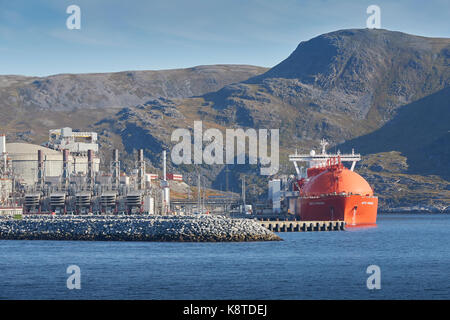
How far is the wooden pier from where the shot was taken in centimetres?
12288

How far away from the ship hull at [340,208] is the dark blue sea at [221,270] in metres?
41.6

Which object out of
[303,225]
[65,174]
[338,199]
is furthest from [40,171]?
[338,199]

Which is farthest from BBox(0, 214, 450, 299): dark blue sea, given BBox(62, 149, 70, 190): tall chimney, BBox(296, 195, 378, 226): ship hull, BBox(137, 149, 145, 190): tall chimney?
BBox(62, 149, 70, 190): tall chimney

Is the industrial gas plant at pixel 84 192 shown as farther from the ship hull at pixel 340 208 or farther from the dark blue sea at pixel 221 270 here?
the dark blue sea at pixel 221 270

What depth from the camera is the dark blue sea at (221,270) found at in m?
54.9

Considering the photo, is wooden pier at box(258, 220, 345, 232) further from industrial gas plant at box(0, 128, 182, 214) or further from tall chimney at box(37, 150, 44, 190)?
tall chimney at box(37, 150, 44, 190)

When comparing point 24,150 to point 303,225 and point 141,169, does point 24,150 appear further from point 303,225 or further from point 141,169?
point 303,225

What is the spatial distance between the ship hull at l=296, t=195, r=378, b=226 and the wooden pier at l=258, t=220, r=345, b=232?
7.71 meters

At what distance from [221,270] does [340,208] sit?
2965 inches

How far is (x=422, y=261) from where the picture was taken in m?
77.8

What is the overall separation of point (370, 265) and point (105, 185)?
7969 centimetres

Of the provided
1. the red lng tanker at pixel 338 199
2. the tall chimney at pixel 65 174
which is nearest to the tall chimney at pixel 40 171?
the tall chimney at pixel 65 174

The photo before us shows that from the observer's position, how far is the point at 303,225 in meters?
128
